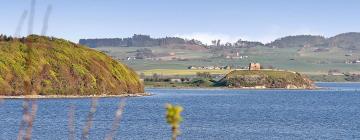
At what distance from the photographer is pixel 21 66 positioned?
436 ft

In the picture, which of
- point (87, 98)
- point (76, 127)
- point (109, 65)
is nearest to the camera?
point (76, 127)

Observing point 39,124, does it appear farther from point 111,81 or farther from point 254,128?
point 111,81

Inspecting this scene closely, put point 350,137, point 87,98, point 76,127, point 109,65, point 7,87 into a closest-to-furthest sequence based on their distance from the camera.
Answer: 1. point 350,137
2. point 76,127
3. point 7,87
4. point 87,98
5. point 109,65

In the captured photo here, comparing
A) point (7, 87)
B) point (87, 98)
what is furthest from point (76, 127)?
point (87, 98)

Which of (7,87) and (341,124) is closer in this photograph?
(341,124)

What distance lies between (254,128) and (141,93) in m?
85.9

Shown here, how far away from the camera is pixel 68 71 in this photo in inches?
5512

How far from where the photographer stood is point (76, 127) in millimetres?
67188

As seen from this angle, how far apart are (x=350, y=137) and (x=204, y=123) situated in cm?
1807

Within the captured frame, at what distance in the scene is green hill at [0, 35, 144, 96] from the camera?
130500mm

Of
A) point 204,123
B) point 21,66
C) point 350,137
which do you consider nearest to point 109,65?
point 21,66

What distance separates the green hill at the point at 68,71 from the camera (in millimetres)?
130500

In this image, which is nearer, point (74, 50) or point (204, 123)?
point (204, 123)

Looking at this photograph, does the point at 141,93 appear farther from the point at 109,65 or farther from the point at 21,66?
the point at 21,66
